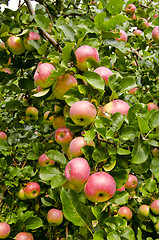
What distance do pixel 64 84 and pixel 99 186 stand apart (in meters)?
0.45

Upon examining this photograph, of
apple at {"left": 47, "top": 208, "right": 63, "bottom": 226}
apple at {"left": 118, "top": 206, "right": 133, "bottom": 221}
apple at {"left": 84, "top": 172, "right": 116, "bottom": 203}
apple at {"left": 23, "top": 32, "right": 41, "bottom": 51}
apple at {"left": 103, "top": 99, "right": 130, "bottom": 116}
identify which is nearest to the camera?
apple at {"left": 84, "top": 172, "right": 116, "bottom": 203}

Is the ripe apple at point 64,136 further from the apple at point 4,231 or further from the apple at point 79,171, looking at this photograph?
the apple at point 4,231

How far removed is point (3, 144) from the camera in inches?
70.9

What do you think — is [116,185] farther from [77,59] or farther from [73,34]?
[73,34]

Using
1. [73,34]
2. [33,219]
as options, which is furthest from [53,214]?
[73,34]

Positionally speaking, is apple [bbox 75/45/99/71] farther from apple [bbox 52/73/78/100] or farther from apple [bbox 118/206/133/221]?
apple [bbox 118/206/133/221]

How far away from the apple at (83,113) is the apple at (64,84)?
0.10 meters

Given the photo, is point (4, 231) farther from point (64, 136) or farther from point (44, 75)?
point (44, 75)

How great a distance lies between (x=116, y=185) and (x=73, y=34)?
2.53ft

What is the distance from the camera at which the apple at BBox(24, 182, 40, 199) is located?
5.30ft

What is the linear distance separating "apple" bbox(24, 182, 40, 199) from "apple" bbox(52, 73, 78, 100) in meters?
0.93

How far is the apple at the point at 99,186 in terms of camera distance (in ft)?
2.51

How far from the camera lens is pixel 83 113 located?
833 millimetres

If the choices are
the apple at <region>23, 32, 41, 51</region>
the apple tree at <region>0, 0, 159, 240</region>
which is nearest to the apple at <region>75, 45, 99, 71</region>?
the apple tree at <region>0, 0, 159, 240</region>
